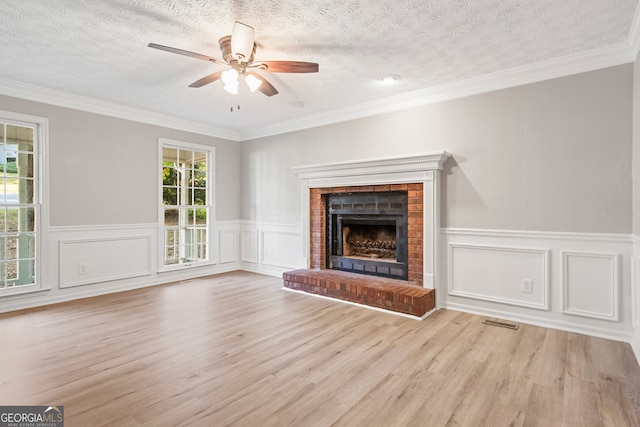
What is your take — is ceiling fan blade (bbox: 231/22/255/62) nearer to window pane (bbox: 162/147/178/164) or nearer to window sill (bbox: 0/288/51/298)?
window pane (bbox: 162/147/178/164)

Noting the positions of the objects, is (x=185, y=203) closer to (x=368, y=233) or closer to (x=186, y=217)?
(x=186, y=217)

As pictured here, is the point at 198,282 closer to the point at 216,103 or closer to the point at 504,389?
the point at 216,103

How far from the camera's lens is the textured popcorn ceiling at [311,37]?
2432mm

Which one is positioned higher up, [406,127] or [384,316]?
[406,127]

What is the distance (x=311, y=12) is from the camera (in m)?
2.48

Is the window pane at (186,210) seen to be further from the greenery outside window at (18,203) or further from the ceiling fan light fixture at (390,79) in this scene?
the ceiling fan light fixture at (390,79)

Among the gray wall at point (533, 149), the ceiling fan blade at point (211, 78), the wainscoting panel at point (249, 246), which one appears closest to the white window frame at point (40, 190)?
the ceiling fan blade at point (211, 78)

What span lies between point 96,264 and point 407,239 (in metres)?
4.17

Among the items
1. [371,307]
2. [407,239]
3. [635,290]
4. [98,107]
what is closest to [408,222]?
[407,239]

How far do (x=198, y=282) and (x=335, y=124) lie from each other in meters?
3.23

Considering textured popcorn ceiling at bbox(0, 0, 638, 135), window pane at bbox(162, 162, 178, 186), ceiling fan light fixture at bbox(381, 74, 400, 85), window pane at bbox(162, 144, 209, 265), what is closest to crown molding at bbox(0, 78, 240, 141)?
textured popcorn ceiling at bbox(0, 0, 638, 135)

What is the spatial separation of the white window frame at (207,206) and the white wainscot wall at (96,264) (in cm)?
7

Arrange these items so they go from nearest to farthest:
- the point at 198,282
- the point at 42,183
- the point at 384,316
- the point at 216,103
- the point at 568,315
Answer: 1. the point at 568,315
2. the point at 384,316
3. the point at 42,183
4. the point at 216,103
5. the point at 198,282

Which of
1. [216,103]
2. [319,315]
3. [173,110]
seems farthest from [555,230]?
[173,110]
